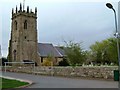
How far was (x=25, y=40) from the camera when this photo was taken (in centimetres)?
9038

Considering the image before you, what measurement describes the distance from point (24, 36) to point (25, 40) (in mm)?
1347

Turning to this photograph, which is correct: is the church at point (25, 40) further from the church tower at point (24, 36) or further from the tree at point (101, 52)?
the tree at point (101, 52)

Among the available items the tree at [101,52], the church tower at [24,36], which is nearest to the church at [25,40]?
the church tower at [24,36]

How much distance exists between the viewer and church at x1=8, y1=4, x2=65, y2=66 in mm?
89188

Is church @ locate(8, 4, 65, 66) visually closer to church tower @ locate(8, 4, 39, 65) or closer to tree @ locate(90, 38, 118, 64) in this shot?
church tower @ locate(8, 4, 39, 65)

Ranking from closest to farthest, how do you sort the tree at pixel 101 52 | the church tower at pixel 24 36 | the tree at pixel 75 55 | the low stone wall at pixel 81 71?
the low stone wall at pixel 81 71 < the tree at pixel 75 55 < the tree at pixel 101 52 < the church tower at pixel 24 36

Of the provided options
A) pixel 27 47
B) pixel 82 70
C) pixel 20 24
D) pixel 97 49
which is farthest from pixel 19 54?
pixel 82 70

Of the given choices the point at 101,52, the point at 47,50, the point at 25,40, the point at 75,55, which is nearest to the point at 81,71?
the point at 75,55

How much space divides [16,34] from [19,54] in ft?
23.6

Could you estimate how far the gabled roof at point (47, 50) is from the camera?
92688 millimetres

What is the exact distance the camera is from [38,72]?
43312mm

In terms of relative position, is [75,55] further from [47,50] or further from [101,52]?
[47,50]

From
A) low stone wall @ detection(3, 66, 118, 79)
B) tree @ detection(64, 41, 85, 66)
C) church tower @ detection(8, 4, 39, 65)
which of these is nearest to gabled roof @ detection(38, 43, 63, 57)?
church tower @ detection(8, 4, 39, 65)

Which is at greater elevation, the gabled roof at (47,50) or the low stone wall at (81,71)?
the gabled roof at (47,50)
